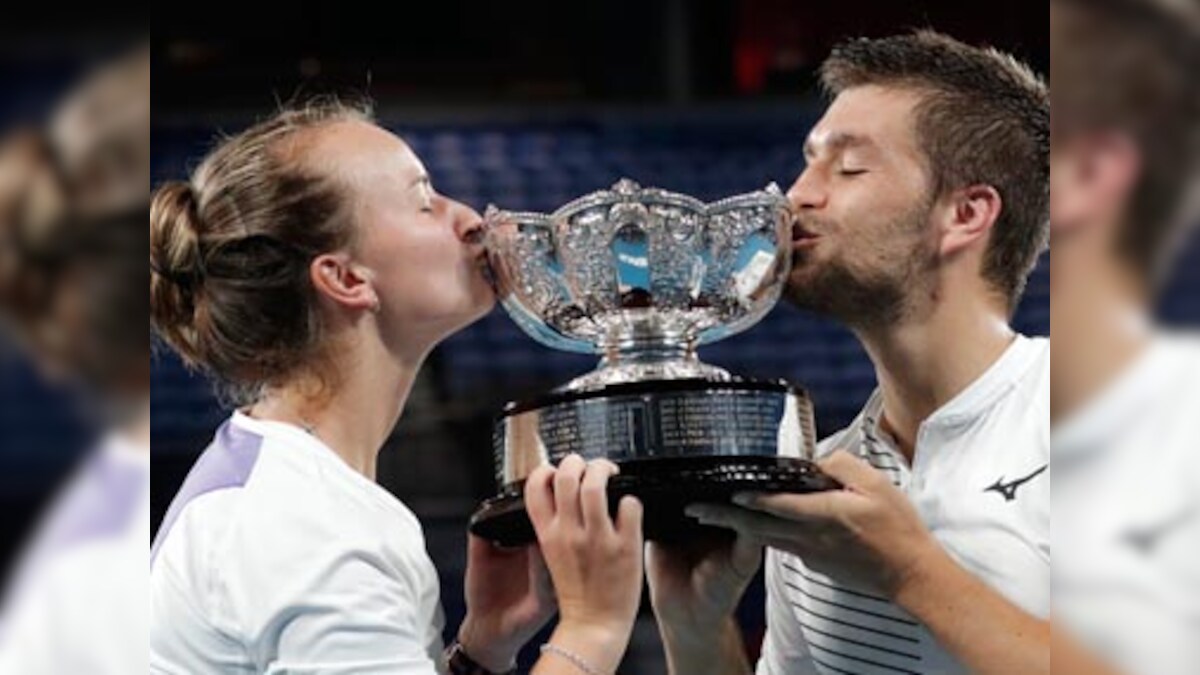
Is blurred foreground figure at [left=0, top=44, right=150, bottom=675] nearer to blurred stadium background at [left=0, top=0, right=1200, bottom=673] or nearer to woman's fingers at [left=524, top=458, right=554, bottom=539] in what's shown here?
woman's fingers at [left=524, top=458, right=554, bottom=539]

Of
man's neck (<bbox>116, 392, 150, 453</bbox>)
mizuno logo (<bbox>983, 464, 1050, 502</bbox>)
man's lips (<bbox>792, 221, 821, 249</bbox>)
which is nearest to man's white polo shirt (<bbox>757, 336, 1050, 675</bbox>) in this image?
mizuno logo (<bbox>983, 464, 1050, 502</bbox>)

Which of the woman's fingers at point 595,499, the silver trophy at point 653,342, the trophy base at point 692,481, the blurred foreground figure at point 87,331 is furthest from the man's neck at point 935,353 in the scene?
the blurred foreground figure at point 87,331

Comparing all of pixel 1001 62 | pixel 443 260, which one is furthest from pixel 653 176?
pixel 443 260

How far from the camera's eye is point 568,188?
229 centimetres

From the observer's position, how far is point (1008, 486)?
1.10m

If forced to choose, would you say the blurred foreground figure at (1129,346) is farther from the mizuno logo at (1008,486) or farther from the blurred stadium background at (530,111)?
the blurred stadium background at (530,111)

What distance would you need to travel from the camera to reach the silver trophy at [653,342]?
0.91 meters

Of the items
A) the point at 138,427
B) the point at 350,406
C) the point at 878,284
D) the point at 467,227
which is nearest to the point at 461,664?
the point at 350,406

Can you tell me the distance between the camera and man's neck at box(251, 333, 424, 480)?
104 centimetres

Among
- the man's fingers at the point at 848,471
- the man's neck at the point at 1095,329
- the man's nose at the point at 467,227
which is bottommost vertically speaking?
the man's fingers at the point at 848,471

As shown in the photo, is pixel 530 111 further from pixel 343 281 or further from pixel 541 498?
pixel 541 498

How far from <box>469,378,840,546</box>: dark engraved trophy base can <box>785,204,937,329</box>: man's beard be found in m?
0.18

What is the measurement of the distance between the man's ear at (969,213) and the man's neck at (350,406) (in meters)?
0.40

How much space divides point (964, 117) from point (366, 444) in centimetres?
48
